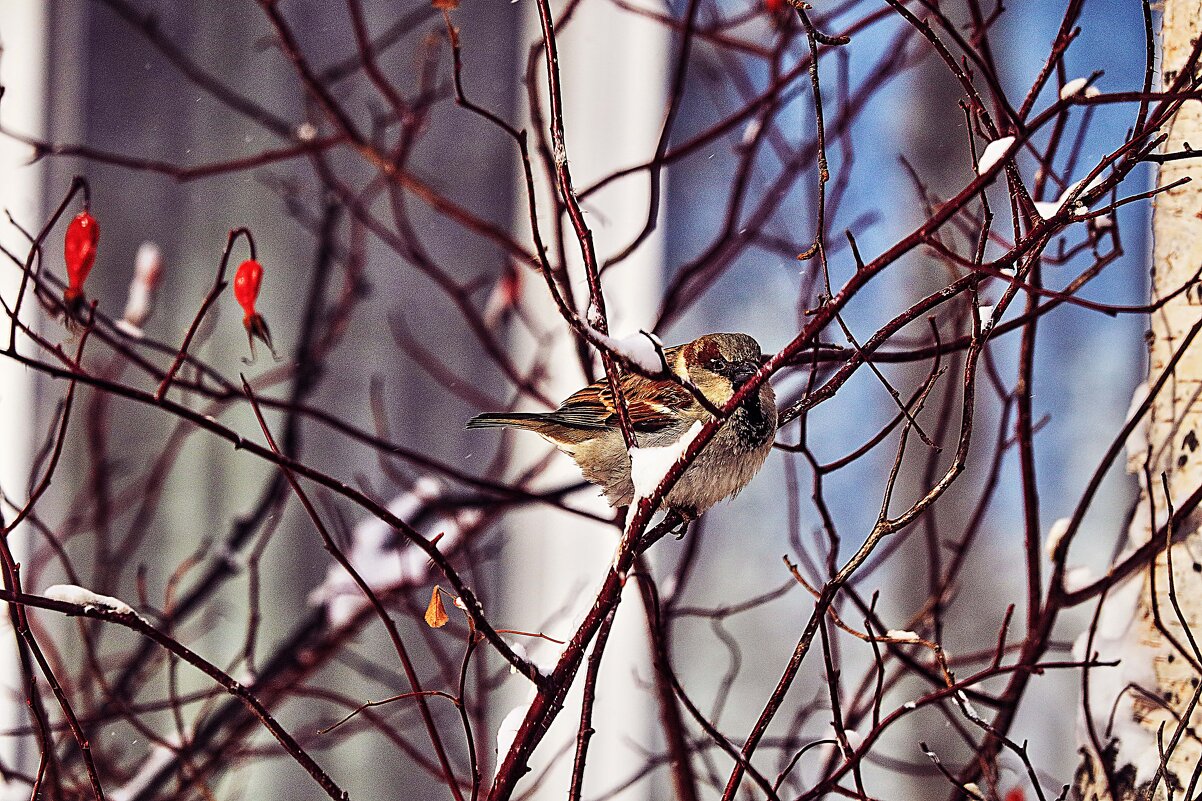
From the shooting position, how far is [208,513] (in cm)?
140

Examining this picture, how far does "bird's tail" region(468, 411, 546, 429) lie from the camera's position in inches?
28.5

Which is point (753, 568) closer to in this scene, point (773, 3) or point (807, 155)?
point (807, 155)

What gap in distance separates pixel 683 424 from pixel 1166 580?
36 centimetres

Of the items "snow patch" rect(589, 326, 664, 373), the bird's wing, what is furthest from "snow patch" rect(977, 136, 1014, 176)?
the bird's wing

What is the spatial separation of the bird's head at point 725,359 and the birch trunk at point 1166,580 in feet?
0.90

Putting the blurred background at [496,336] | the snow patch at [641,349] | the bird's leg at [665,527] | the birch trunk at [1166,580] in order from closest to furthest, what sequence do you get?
the snow patch at [641,349] < the bird's leg at [665,527] < the birch trunk at [1166,580] < the blurred background at [496,336]

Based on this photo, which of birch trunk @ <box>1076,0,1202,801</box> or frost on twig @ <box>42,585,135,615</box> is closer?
frost on twig @ <box>42,585,135,615</box>

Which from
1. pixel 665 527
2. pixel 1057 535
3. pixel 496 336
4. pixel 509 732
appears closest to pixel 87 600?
pixel 509 732

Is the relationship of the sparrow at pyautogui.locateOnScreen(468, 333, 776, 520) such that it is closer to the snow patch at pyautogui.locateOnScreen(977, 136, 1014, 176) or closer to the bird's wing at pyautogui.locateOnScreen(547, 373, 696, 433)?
the bird's wing at pyautogui.locateOnScreen(547, 373, 696, 433)

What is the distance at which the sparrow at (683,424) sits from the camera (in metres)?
0.64

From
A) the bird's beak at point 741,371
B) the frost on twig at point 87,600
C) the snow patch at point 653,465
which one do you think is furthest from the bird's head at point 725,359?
the frost on twig at point 87,600

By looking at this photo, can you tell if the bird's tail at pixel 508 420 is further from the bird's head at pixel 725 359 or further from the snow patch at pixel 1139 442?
the snow patch at pixel 1139 442

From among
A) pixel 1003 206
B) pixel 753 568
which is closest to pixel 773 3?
pixel 1003 206

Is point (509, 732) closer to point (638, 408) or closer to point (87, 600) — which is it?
point (87, 600)
